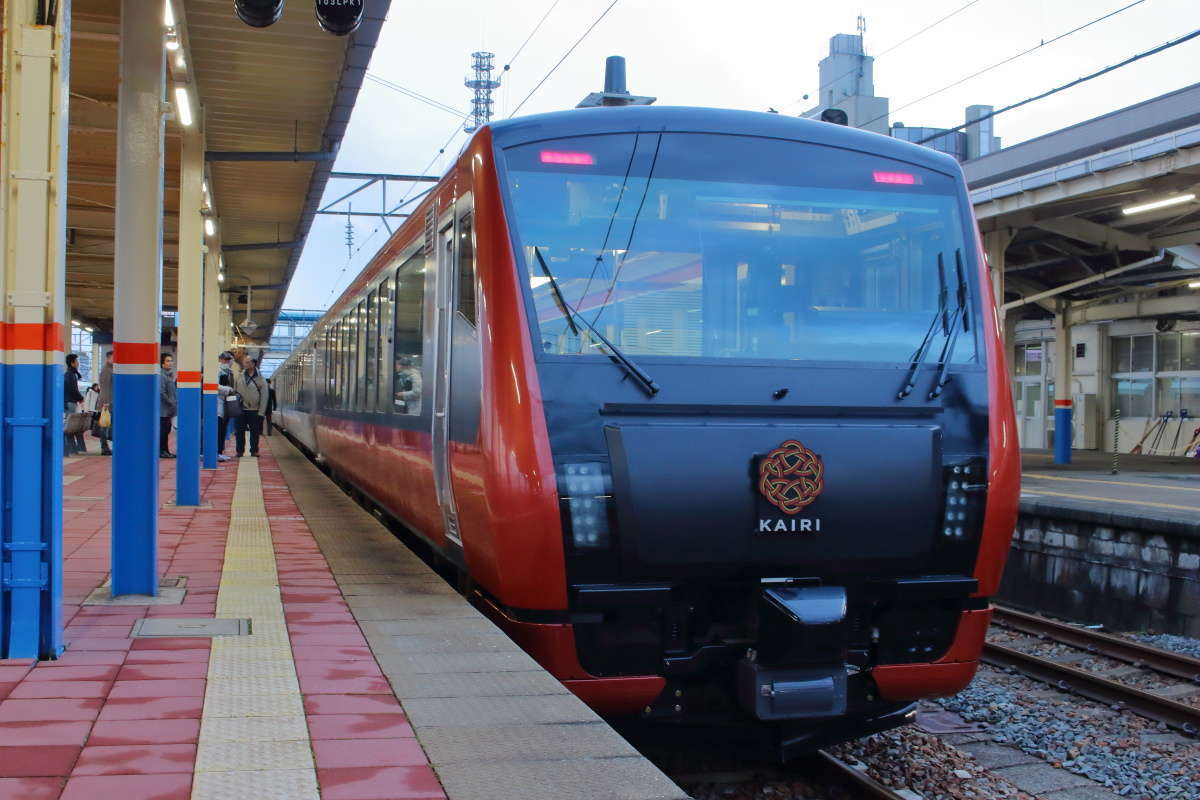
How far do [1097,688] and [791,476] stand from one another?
14.4 feet

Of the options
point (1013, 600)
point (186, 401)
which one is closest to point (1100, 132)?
point (1013, 600)

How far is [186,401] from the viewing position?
12602 millimetres

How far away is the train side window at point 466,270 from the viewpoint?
564cm

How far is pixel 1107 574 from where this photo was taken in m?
12.4

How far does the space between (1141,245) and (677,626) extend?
17.6 meters

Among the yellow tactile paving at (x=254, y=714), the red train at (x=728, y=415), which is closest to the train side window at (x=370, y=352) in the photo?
the yellow tactile paving at (x=254, y=714)

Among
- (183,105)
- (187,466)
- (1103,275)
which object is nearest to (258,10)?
(187,466)

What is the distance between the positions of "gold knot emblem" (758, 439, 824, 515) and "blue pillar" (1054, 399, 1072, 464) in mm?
19613

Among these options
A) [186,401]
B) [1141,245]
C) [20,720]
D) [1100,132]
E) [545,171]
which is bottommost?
[20,720]

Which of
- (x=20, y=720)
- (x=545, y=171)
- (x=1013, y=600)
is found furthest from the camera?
(x=1013, y=600)

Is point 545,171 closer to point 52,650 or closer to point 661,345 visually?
point 661,345

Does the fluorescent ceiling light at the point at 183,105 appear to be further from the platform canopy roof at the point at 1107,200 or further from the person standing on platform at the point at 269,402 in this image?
the person standing on platform at the point at 269,402

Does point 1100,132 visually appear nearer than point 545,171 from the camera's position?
No

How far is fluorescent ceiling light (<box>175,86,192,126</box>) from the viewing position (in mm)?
12228
